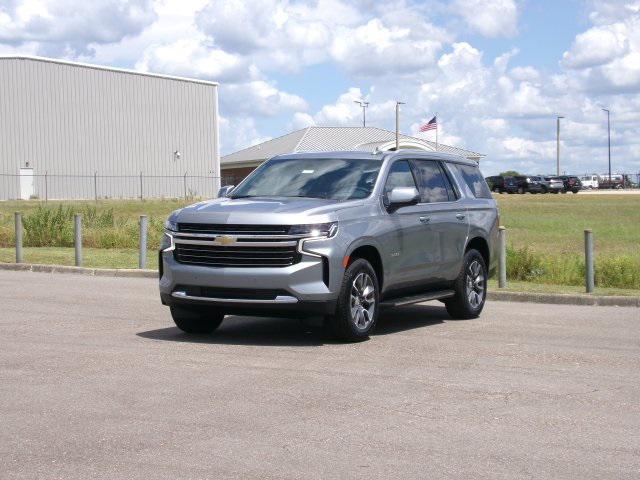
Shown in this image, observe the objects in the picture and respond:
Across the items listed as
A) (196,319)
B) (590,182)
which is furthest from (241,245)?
(590,182)

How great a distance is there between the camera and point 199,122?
77.6 meters

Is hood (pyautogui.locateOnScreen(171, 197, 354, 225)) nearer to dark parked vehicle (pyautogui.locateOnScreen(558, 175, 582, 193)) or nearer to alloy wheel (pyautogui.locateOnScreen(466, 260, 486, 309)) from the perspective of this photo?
alloy wheel (pyautogui.locateOnScreen(466, 260, 486, 309))

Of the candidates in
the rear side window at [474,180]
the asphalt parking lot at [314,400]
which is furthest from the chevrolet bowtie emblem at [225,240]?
the rear side window at [474,180]

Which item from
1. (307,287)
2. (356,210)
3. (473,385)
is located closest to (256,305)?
(307,287)

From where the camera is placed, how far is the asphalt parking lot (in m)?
6.29

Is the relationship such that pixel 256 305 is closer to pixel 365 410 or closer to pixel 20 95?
pixel 365 410

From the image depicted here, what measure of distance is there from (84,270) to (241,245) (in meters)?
10.2

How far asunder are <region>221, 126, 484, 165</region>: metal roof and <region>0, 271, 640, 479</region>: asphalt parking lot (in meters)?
72.0

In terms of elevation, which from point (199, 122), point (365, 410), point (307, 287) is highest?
point (199, 122)

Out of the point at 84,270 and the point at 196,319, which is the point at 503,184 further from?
the point at 196,319

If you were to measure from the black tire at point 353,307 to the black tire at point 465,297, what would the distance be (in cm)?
200

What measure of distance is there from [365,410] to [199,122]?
233 ft

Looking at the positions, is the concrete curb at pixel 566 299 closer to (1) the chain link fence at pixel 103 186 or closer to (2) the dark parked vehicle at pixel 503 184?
(1) the chain link fence at pixel 103 186

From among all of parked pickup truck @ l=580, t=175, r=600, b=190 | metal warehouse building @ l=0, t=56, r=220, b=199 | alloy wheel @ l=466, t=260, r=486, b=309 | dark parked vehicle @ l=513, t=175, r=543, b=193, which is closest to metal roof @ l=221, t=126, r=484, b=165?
dark parked vehicle @ l=513, t=175, r=543, b=193
